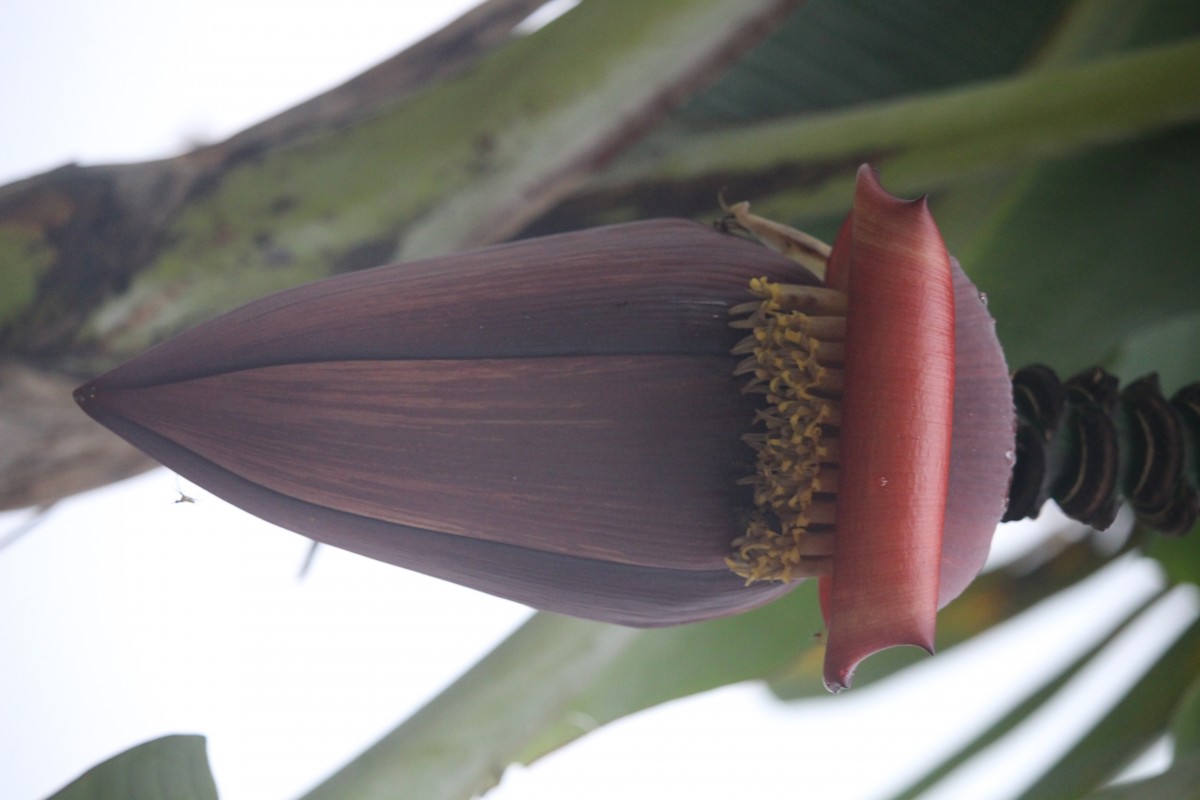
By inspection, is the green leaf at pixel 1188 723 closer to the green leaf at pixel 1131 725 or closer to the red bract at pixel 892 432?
the green leaf at pixel 1131 725

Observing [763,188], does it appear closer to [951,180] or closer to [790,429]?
[951,180]

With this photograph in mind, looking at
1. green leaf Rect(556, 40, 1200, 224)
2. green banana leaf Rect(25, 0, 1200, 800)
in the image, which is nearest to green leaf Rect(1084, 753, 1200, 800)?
green banana leaf Rect(25, 0, 1200, 800)

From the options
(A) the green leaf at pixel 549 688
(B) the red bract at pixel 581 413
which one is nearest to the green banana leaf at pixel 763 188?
(A) the green leaf at pixel 549 688

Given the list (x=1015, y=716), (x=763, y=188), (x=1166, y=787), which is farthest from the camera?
(x=1015, y=716)

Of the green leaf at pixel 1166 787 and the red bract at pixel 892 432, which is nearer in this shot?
the red bract at pixel 892 432

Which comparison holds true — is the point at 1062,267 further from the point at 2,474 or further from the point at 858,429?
the point at 2,474

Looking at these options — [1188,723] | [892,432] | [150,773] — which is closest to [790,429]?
[892,432]

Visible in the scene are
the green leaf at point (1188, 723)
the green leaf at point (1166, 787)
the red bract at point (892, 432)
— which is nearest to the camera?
the red bract at point (892, 432)
